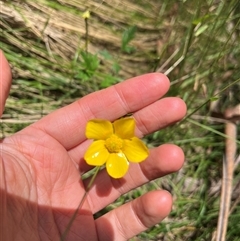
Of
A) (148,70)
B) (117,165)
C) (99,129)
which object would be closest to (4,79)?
(99,129)

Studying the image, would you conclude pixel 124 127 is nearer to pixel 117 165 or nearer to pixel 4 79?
pixel 117 165

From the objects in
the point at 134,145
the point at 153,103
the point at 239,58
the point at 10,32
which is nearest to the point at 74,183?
the point at 134,145

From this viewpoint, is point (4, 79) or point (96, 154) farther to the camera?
point (96, 154)

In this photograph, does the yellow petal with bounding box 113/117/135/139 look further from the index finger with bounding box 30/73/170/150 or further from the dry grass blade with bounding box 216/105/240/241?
the dry grass blade with bounding box 216/105/240/241

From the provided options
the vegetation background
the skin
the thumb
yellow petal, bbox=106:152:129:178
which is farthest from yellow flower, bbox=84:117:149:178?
the vegetation background

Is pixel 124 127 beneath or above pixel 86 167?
above

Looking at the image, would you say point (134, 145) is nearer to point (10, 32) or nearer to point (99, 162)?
point (99, 162)

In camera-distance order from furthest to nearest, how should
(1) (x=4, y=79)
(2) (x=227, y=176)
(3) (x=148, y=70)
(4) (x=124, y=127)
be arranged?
(3) (x=148, y=70), (2) (x=227, y=176), (4) (x=124, y=127), (1) (x=4, y=79)
